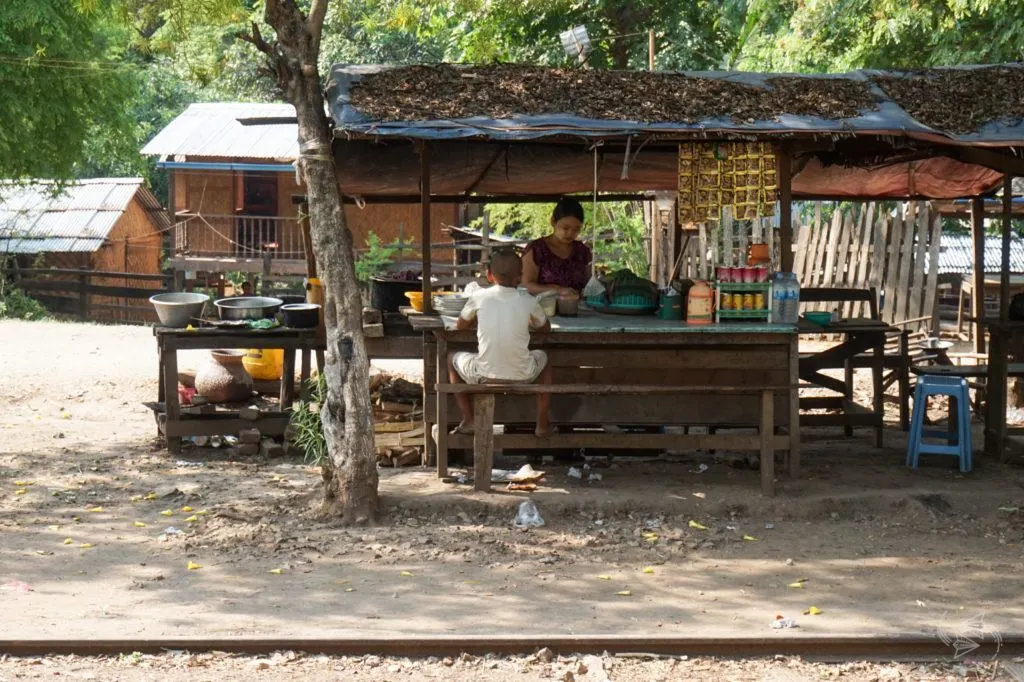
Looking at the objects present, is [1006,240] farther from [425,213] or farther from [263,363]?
[263,363]

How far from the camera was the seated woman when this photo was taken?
9367 mm

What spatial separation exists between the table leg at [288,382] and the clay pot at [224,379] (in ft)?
1.37

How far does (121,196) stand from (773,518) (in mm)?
19851

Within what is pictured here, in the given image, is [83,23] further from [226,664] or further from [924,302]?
[226,664]

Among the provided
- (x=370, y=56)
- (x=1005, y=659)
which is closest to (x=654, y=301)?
(x=1005, y=659)

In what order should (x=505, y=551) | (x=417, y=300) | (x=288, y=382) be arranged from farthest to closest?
(x=288, y=382) → (x=417, y=300) → (x=505, y=551)

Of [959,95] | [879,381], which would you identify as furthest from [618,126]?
[879,381]

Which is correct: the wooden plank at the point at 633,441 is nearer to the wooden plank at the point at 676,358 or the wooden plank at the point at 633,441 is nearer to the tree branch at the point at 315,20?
the wooden plank at the point at 676,358

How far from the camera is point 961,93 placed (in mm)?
8664

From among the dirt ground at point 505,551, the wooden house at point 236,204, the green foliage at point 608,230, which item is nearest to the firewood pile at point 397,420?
the dirt ground at point 505,551

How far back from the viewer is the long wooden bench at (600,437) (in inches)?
309

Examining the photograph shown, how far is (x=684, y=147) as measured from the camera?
27.9 feet

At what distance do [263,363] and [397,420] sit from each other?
228 cm


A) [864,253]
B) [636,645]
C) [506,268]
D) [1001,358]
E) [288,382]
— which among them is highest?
[864,253]
